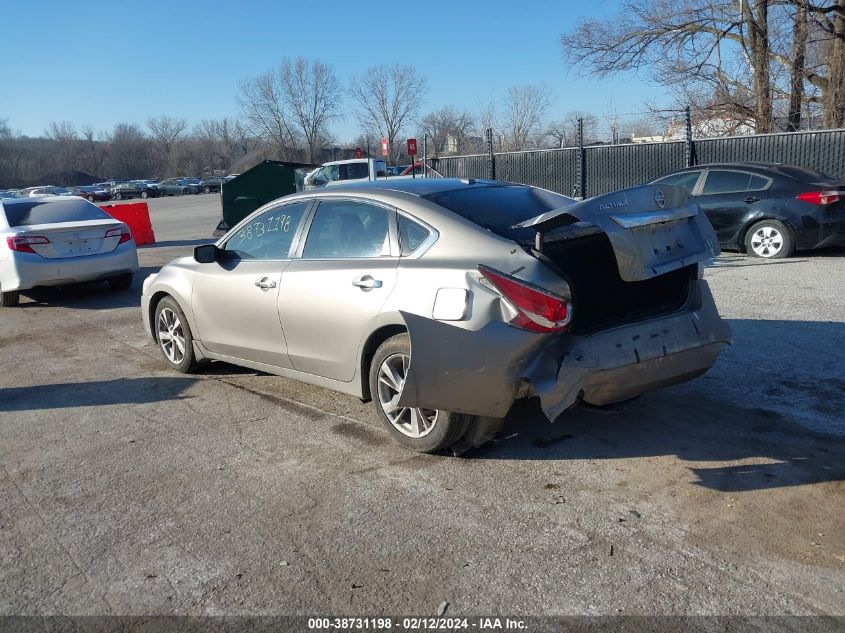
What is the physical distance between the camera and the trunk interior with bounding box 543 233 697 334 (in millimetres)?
4398

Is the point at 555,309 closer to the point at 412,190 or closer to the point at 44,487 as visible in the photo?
the point at 412,190

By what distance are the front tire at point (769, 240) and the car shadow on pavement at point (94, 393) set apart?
349 inches

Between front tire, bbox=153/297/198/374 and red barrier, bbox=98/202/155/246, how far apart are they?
494 inches

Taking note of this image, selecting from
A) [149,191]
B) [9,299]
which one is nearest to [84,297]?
[9,299]

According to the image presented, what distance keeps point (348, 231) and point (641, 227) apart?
6.41 ft

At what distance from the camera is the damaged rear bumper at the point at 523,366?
405cm

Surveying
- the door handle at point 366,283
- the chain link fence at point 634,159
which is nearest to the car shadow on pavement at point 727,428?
the door handle at point 366,283

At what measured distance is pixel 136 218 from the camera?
18781 mm

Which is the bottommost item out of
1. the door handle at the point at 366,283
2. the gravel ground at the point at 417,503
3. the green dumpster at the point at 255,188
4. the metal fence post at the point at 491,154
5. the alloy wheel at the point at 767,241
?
the gravel ground at the point at 417,503

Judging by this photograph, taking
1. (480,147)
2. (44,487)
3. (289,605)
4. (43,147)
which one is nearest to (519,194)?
(289,605)

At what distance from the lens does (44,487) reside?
4398mm

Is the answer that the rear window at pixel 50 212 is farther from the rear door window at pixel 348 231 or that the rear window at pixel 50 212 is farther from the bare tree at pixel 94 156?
the bare tree at pixel 94 156

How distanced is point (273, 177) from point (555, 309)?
15.7 meters

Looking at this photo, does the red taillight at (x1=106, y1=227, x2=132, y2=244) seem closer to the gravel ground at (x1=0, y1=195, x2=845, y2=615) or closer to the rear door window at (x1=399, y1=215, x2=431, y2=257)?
the gravel ground at (x1=0, y1=195, x2=845, y2=615)
